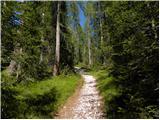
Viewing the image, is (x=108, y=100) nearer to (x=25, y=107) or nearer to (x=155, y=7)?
(x=25, y=107)

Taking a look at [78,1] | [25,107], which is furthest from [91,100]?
[78,1]

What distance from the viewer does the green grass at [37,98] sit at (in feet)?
44.0

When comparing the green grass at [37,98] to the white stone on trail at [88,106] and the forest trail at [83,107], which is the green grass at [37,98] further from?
the white stone on trail at [88,106]

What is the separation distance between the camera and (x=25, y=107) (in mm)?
14398

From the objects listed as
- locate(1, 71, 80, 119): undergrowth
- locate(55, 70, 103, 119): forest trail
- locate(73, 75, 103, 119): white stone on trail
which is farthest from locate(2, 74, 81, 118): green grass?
locate(73, 75, 103, 119): white stone on trail

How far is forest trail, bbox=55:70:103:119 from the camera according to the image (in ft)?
46.0

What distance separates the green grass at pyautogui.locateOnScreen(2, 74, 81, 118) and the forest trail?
0.38 m

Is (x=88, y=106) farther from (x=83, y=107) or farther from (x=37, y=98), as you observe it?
(x=37, y=98)

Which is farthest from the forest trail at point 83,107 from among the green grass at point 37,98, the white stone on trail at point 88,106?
the green grass at point 37,98

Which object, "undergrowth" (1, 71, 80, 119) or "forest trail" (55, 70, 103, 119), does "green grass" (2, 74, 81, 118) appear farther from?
"forest trail" (55, 70, 103, 119)

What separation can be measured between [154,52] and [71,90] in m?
9.42

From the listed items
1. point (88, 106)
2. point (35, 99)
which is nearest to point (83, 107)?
point (88, 106)

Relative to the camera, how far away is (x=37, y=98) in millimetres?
16828

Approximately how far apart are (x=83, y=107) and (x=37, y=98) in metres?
2.70
